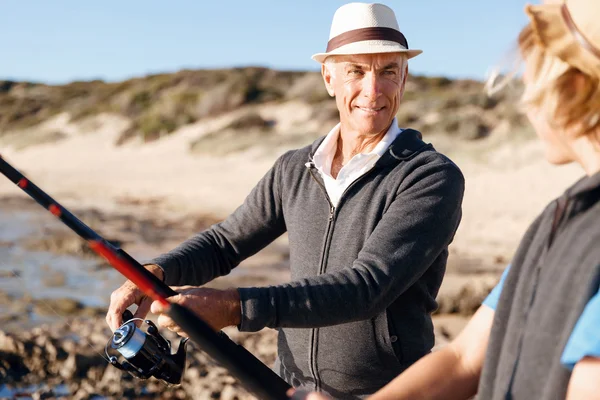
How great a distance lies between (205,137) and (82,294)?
54.2ft

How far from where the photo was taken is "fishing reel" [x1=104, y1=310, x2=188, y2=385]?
228 centimetres

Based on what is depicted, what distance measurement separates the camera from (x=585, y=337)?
1.13m

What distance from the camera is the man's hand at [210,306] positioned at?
1.93 metres

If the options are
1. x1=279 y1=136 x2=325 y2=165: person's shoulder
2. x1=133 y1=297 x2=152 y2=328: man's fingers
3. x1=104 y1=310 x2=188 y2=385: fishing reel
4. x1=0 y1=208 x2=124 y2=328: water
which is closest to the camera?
x1=104 y1=310 x2=188 y2=385: fishing reel

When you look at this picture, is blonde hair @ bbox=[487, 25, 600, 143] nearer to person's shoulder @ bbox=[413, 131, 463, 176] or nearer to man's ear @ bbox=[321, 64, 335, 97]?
person's shoulder @ bbox=[413, 131, 463, 176]

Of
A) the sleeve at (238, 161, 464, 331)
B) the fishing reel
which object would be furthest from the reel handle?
the sleeve at (238, 161, 464, 331)

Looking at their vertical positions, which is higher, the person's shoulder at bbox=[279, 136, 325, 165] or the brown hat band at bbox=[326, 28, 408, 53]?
the brown hat band at bbox=[326, 28, 408, 53]

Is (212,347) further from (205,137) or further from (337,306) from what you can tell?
(205,137)

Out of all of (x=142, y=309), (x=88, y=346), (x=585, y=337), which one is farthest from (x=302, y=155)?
(x=88, y=346)

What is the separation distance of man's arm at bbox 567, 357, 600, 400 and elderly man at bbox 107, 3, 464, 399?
0.94 m

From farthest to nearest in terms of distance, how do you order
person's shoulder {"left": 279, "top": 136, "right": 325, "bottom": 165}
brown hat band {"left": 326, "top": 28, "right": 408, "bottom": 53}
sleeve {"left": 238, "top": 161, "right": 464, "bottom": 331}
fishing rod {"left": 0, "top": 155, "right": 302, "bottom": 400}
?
person's shoulder {"left": 279, "top": 136, "right": 325, "bottom": 165}, brown hat band {"left": 326, "top": 28, "right": 408, "bottom": 53}, sleeve {"left": 238, "top": 161, "right": 464, "bottom": 331}, fishing rod {"left": 0, "top": 155, "right": 302, "bottom": 400}

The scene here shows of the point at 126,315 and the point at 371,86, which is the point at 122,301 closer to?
the point at 126,315

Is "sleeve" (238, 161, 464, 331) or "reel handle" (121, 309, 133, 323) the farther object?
"reel handle" (121, 309, 133, 323)

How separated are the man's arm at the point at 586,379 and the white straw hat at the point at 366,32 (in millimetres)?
1522
